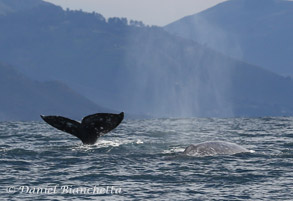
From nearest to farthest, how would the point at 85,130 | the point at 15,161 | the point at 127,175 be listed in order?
the point at 127,175 → the point at 15,161 → the point at 85,130

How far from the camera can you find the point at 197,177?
455 inches

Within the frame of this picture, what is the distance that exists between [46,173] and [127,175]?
174cm

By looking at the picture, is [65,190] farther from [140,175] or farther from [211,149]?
[211,149]

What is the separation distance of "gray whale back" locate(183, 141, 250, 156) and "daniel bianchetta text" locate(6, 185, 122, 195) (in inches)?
184

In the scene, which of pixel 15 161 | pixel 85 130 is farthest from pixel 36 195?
pixel 85 130

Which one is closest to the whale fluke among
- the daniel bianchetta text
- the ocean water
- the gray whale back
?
the ocean water

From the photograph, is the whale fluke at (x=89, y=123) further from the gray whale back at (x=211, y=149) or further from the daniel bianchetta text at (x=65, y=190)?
the daniel bianchetta text at (x=65, y=190)

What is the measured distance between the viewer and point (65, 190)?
402 inches

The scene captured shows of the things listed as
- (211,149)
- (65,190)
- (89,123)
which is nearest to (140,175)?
(65,190)

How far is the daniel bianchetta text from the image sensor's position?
10.1m

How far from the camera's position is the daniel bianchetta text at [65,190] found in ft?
33.0

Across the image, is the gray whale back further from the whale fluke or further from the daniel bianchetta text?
the daniel bianchetta text

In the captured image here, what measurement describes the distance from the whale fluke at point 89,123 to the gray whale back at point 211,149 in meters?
2.00

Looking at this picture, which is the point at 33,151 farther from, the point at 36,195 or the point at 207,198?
the point at 207,198
